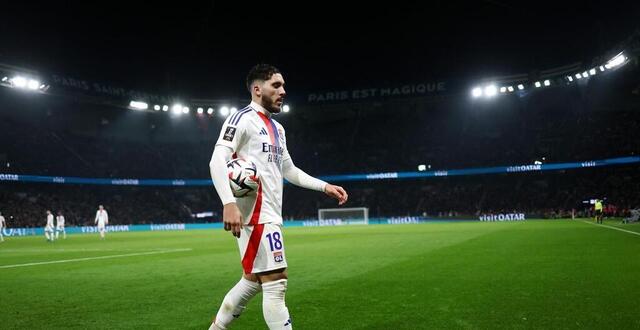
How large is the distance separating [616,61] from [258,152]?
154 ft

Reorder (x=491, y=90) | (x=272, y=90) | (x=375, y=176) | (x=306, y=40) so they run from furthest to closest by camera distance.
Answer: (x=375, y=176)
(x=491, y=90)
(x=306, y=40)
(x=272, y=90)

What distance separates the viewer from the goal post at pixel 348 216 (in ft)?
174

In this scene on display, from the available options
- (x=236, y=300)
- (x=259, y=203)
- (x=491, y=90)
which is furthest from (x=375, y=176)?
(x=259, y=203)

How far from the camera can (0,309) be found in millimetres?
7047

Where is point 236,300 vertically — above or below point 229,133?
below

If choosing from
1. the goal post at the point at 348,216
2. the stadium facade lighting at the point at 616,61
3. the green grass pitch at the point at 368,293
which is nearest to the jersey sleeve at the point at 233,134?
the green grass pitch at the point at 368,293

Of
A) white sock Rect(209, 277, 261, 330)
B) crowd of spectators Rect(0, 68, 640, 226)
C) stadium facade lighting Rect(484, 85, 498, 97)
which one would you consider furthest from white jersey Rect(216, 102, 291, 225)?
stadium facade lighting Rect(484, 85, 498, 97)

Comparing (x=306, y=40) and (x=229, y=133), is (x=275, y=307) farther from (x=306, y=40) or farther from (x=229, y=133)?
(x=306, y=40)

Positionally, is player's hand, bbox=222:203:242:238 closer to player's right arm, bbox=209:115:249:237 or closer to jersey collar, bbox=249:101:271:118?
player's right arm, bbox=209:115:249:237

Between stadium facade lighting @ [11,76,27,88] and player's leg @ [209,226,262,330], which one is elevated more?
stadium facade lighting @ [11,76,27,88]

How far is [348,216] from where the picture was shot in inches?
2114

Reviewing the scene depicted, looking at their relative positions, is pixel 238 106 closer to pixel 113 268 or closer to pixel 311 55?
pixel 311 55

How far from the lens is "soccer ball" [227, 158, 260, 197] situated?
155 inches

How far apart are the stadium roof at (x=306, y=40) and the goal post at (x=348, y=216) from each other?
50.4 ft
